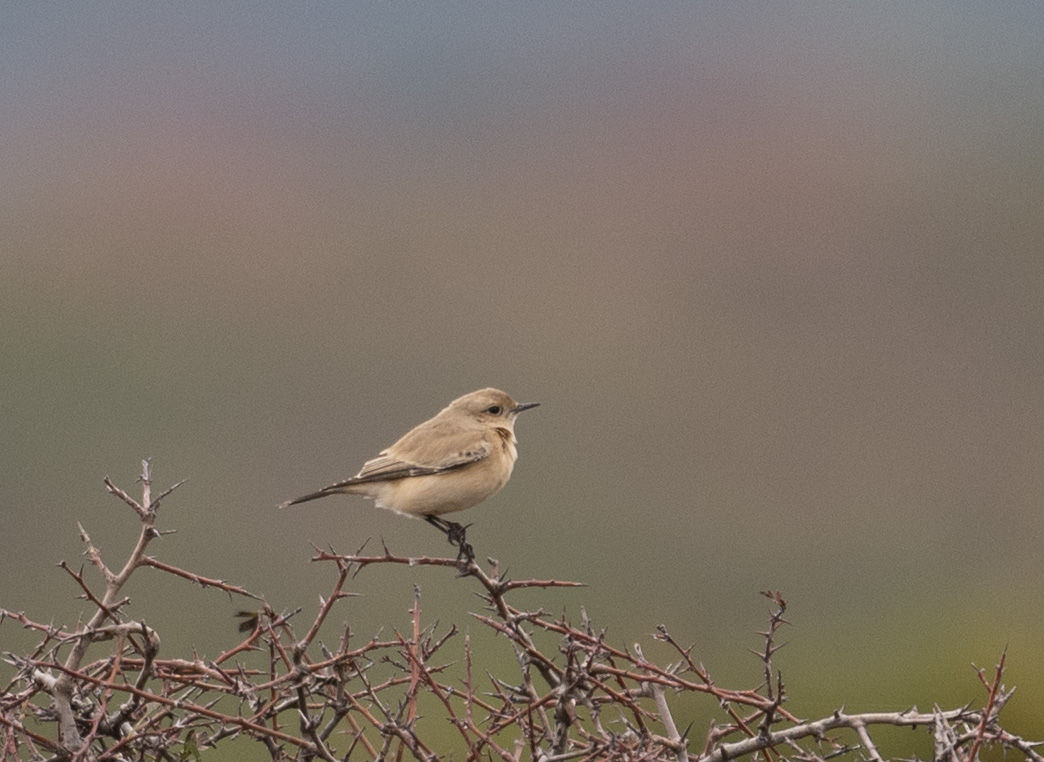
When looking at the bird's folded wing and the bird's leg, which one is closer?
the bird's leg

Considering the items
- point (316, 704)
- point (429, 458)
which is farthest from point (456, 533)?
point (316, 704)

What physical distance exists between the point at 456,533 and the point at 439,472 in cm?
46

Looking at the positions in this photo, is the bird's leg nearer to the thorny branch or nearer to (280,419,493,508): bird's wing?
(280,419,493,508): bird's wing

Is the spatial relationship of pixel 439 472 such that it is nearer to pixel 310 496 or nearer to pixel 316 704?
pixel 310 496

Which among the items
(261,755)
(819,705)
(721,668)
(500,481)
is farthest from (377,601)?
(500,481)

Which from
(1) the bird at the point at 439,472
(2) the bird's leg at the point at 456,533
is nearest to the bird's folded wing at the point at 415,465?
(1) the bird at the point at 439,472

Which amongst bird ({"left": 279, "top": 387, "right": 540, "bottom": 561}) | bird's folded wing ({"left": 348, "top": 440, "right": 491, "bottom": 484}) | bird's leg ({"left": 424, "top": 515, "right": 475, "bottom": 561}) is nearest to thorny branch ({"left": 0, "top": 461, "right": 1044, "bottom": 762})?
bird's leg ({"left": 424, "top": 515, "right": 475, "bottom": 561})

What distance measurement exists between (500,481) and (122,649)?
3.28 metres

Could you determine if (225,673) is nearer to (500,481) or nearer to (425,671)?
(425,671)

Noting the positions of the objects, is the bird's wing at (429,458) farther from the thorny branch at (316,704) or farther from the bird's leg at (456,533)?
the thorny branch at (316,704)

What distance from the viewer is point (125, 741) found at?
3799 mm

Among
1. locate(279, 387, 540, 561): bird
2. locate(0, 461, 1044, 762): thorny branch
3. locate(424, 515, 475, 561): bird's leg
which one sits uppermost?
locate(279, 387, 540, 561): bird

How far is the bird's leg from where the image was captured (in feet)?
20.8

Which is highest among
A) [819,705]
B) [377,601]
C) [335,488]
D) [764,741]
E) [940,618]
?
[377,601]
